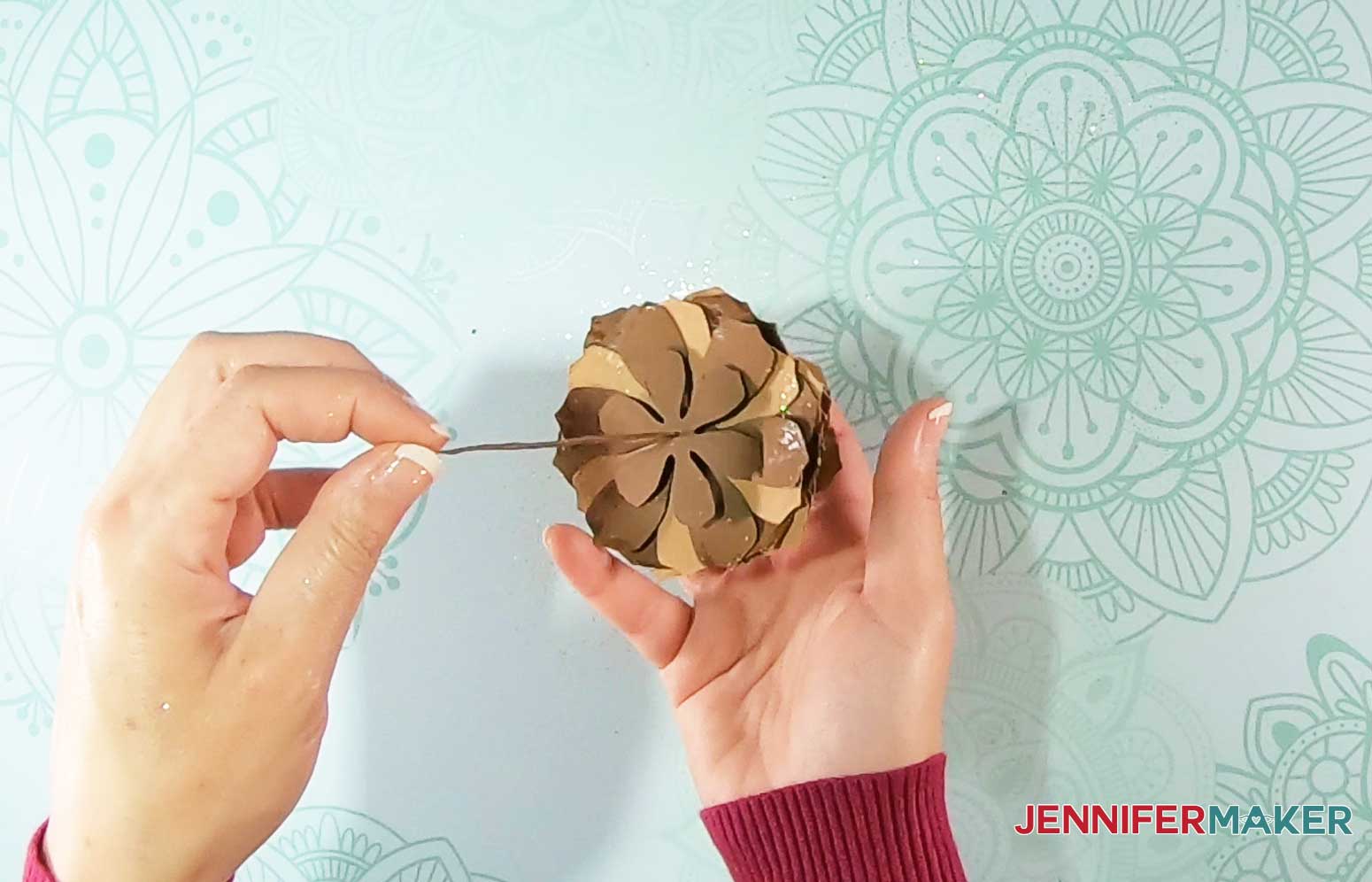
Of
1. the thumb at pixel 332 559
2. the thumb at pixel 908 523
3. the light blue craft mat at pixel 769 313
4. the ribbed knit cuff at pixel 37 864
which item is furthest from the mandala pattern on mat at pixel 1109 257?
the ribbed knit cuff at pixel 37 864

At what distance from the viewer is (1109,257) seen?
2.76 ft

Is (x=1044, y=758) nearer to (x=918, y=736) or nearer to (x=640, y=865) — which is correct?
(x=918, y=736)

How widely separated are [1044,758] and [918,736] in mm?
165

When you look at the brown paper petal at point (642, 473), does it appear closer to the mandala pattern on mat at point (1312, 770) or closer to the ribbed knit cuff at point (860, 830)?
the ribbed knit cuff at point (860, 830)

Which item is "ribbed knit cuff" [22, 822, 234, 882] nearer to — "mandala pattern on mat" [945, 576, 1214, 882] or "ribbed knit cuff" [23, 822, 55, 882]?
"ribbed knit cuff" [23, 822, 55, 882]

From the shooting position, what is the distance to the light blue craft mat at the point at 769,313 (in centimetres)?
83

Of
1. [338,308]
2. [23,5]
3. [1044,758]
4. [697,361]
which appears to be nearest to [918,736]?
[1044,758]

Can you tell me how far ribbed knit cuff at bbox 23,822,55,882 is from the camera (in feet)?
2.23

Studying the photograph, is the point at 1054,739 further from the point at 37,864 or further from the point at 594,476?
the point at 37,864

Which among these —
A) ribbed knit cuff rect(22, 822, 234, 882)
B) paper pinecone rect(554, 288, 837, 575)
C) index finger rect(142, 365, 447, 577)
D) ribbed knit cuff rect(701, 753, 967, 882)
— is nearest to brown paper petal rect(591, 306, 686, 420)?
paper pinecone rect(554, 288, 837, 575)

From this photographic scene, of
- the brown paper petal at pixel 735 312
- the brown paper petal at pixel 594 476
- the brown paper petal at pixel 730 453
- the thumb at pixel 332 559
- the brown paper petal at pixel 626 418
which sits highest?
the brown paper petal at pixel 735 312

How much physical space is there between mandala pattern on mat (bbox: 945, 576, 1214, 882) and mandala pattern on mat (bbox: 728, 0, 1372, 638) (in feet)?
0.10

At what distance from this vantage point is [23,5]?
2.99 feet

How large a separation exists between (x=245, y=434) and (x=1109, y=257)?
608 millimetres
